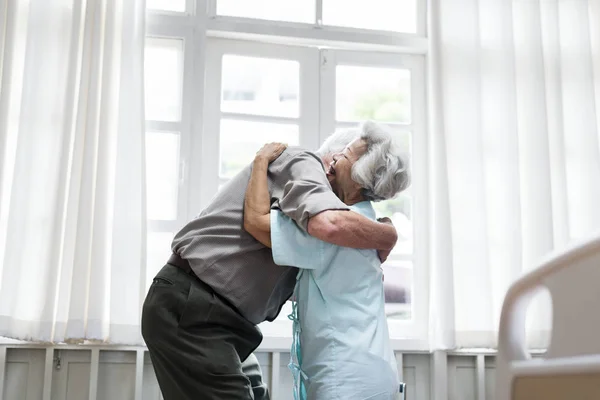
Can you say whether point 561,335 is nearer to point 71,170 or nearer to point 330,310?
point 330,310

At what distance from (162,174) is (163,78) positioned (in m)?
0.39

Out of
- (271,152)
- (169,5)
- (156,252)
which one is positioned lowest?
(156,252)

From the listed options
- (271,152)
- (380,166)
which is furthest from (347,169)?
(271,152)

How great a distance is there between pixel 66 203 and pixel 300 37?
3.82 feet

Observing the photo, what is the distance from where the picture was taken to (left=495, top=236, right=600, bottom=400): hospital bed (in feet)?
3.85

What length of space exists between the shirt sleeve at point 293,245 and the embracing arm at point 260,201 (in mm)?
25

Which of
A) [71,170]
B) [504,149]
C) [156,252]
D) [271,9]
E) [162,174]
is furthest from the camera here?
[271,9]

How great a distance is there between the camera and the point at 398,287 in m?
3.09

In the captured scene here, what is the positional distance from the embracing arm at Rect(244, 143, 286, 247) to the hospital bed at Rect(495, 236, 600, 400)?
71 centimetres

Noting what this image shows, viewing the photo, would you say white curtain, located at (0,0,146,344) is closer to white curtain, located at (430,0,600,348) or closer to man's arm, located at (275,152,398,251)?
man's arm, located at (275,152,398,251)

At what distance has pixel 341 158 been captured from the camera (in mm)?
2191

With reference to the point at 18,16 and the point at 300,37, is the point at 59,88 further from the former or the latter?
the point at 300,37

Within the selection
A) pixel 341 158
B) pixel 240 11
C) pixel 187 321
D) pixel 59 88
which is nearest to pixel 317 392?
pixel 187 321

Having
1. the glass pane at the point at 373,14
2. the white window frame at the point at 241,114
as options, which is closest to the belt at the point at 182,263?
the white window frame at the point at 241,114
